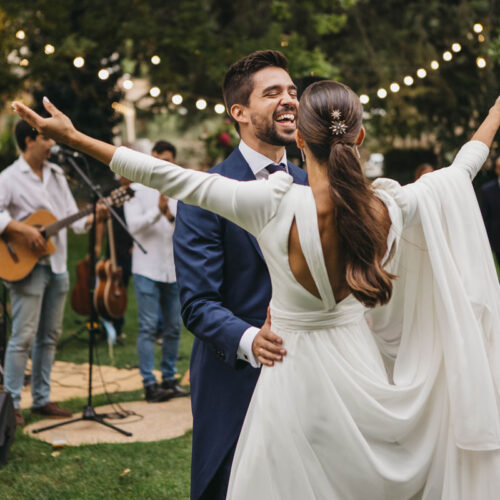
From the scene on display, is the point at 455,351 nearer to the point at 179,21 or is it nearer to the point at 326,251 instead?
the point at 326,251

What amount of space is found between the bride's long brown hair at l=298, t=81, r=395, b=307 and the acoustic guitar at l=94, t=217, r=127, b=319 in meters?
6.57

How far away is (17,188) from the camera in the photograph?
6109mm

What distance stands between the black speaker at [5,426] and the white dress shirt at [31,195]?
4.38ft

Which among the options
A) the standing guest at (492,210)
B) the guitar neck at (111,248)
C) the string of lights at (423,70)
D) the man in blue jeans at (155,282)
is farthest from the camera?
the string of lights at (423,70)

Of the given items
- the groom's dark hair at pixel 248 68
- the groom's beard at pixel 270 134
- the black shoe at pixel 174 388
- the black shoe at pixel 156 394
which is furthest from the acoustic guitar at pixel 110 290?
the groom's beard at pixel 270 134

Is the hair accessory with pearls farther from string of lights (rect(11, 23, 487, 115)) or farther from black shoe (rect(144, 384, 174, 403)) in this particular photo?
string of lights (rect(11, 23, 487, 115))

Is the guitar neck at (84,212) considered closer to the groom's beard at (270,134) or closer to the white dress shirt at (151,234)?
the white dress shirt at (151,234)

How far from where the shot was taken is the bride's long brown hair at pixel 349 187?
231 cm

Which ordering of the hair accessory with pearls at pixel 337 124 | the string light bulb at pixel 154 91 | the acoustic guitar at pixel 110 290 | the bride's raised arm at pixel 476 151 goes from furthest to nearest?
1. the string light bulb at pixel 154 91
2. the acoustic guitar at pixel 110 290
3. the bride's raised arm at pixel 476 151
4. the hair accessory with pearls at pixel 337 124

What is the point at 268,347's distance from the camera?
247 centimetres

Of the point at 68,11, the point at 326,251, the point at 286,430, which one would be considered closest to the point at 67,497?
the point at 286,430

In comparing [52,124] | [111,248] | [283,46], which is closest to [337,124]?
[52,124]

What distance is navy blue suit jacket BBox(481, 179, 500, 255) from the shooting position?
33.7 ft

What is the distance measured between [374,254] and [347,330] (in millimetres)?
300
